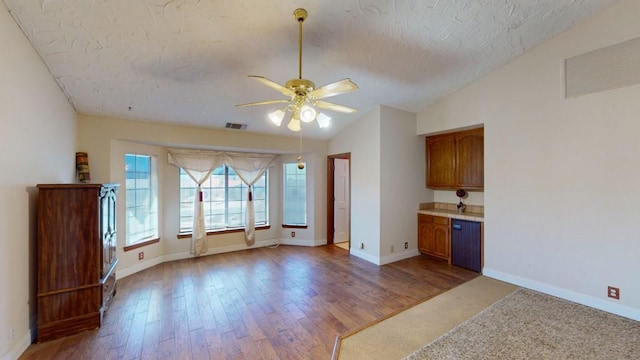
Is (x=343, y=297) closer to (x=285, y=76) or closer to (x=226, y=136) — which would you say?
(x=285, y=76)

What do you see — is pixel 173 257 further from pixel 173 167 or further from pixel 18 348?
pixel 18 348

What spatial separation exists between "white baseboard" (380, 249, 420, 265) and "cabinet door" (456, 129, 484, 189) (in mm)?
1495

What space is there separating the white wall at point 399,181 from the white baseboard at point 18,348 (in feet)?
13.9

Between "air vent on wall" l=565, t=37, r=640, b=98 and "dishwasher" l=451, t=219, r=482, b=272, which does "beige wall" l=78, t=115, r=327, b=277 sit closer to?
"dishwasher" l=451, t=219, r=482, b=272

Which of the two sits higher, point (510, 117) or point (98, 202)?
point (510, 117)

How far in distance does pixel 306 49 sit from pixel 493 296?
375 cm

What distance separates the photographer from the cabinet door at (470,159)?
168 inches

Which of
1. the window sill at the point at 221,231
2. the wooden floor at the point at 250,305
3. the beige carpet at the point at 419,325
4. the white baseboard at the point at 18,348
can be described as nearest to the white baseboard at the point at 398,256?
the wooden floor at the point at 250,305

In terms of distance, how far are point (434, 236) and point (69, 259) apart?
16.5 ft

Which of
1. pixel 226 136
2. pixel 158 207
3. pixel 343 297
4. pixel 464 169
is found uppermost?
pixel 226 136

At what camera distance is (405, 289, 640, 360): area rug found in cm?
221

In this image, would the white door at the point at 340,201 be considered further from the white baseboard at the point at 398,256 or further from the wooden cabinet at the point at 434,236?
the wooden cabinet at the point at 434,236

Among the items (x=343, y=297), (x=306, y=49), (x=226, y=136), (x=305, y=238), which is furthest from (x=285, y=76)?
(x=305, y=238)

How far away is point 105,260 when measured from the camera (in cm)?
283
